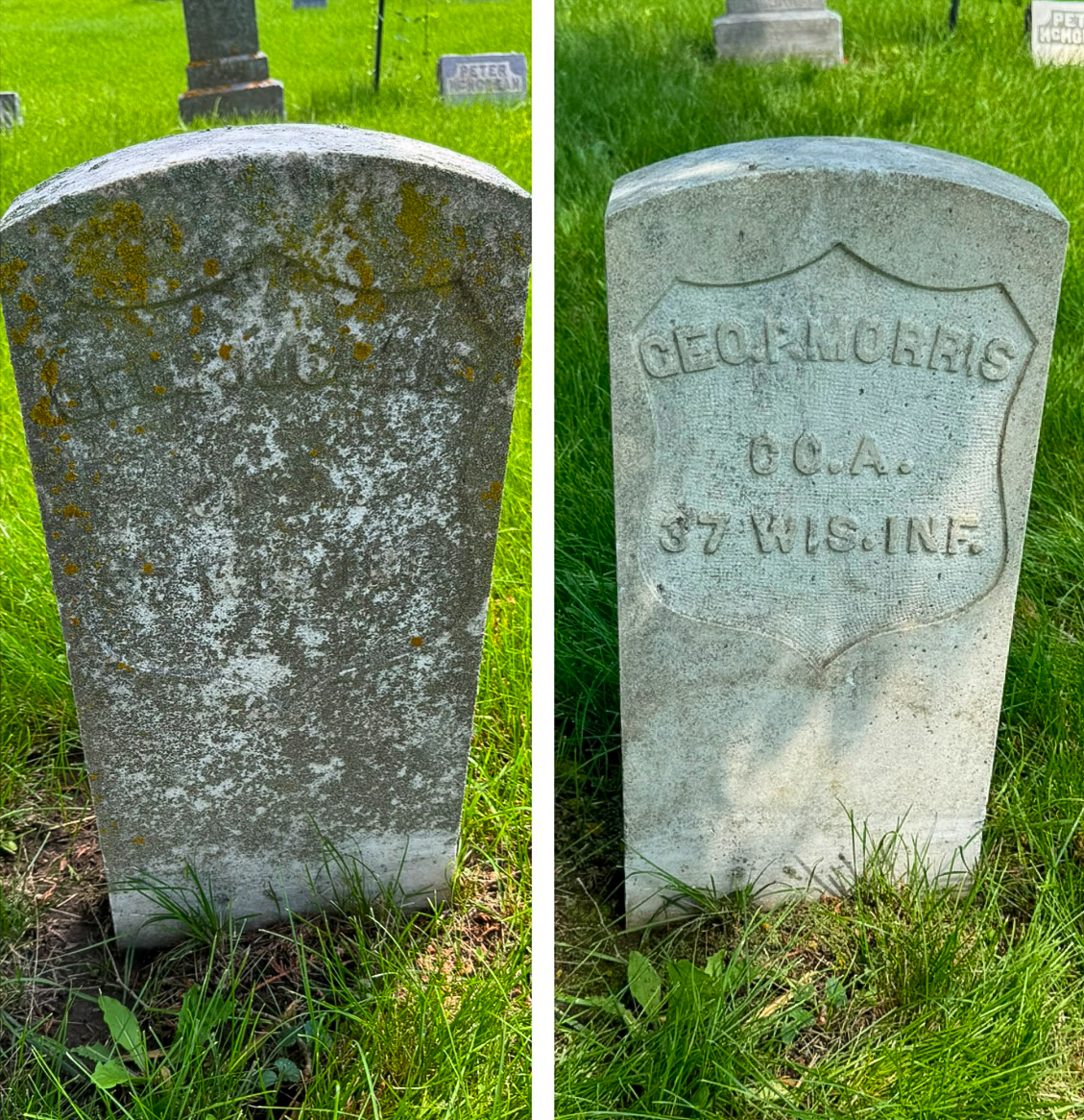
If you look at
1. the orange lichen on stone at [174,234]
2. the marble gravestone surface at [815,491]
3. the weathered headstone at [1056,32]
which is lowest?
the marble gravestone surface at [815,491]

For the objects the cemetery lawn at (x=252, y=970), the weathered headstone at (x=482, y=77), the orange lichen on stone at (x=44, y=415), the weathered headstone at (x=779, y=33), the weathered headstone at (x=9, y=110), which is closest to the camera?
the orange lichen on stone at (x=44, y=415)

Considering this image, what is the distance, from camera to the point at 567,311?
3938mm

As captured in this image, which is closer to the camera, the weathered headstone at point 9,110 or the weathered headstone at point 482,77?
the weathered headstone at point 9,110

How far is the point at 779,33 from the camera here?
680 centimetres

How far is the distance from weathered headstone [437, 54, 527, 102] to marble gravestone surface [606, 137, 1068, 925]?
687 cm

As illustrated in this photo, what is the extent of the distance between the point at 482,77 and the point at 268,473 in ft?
23.9

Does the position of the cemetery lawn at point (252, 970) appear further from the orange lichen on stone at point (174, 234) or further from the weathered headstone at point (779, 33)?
the weathered headstone at point (779, 33)

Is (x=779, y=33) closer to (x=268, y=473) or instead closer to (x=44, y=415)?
(x=268, y=473)

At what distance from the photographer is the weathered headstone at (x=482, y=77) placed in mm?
8047

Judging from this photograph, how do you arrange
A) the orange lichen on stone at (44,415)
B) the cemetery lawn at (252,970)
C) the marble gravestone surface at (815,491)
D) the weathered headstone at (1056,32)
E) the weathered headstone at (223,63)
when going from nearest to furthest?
the orange lichen on stone at (44,415), the marble gravestone surface at (815,491), the cemetery lawn at (252,970), the weathered headstone at (1056,32), the weathered headstone at (223,63)

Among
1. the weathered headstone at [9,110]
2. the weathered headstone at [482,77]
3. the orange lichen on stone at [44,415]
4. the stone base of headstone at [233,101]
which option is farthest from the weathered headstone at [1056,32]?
the orange lichen on stone at [44,415]

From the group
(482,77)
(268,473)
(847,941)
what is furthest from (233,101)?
(847,941)

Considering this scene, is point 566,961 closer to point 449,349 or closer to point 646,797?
point 646,797

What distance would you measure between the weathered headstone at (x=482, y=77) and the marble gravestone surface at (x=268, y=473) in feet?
23.0
